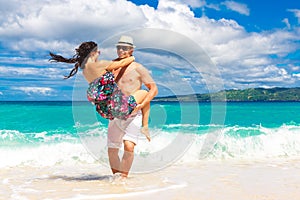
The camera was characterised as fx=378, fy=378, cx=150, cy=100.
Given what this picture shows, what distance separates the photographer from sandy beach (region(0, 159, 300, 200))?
211 inches

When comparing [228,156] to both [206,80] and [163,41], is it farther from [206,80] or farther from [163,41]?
[163,41]

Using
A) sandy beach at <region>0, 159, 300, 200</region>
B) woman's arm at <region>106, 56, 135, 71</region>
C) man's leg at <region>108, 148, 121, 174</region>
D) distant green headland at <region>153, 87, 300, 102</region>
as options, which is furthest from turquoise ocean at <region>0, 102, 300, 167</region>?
distant green headland at <region>153, 87, 300, 102</region>

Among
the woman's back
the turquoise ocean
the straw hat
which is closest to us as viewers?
the woman's back

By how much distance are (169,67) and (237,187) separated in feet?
7.60

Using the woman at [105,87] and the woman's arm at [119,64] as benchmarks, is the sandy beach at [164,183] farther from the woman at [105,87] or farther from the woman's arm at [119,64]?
the woman's arm at [119,64]

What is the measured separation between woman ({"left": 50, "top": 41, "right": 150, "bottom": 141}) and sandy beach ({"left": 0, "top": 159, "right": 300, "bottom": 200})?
3.94ft

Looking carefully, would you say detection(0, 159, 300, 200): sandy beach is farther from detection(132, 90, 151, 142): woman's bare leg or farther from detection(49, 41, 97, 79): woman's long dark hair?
detection(49, 41, 97, 79): woman's long dark hair

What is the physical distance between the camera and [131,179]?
640 centimetres

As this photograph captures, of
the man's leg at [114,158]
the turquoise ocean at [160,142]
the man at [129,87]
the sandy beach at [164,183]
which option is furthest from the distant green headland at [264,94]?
the man at [129,87]

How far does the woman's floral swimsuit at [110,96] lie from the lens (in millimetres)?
5238

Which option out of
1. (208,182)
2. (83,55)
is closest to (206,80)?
(208,182)

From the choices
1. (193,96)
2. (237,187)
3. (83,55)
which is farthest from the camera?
(193,96)

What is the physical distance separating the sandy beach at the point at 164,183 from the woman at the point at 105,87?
120 centimetres

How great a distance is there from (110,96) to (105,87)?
0.14 meters
